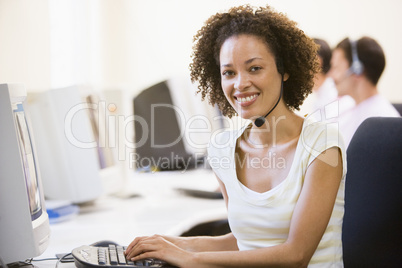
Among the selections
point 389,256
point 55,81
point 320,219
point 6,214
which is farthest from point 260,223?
point 55,81

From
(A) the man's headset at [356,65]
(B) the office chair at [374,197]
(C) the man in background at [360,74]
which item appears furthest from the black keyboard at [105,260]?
(A) the man's headset at [356,65]

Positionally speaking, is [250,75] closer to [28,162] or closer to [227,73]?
[227,73]

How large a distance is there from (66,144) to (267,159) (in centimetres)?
98

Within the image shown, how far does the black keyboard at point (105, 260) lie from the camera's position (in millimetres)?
972

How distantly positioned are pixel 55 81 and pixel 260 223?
2.06 meters

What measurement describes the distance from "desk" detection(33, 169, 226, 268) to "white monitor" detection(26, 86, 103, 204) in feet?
0.33

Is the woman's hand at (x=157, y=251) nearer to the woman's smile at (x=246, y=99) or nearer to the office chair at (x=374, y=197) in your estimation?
the woman's smile at (x=246, y=99)

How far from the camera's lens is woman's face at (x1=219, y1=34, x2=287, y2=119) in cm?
114

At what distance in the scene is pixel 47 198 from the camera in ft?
6.38

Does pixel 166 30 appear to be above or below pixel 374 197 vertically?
above

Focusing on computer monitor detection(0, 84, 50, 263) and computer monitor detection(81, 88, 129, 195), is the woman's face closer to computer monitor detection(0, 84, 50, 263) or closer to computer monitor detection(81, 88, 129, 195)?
computer monitor detection(0, 84, 50, 263)

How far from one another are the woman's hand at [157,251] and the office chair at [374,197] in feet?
1.58

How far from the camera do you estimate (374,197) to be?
48.4 inches

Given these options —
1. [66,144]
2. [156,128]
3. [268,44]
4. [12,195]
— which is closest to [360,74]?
[156,128]
